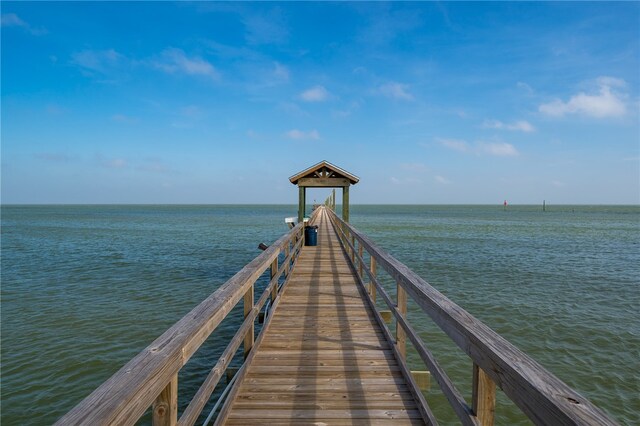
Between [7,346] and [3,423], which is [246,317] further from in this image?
[7,346]

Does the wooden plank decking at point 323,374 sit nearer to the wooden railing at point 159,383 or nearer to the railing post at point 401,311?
the railing post at point 401,311

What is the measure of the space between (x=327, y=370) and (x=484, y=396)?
2.23 m

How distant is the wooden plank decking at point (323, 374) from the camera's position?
9.45 feet

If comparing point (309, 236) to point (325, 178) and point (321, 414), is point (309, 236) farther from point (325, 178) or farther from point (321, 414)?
point (321, 414)

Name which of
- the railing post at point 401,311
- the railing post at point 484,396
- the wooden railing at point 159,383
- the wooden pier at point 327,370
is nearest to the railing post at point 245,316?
the wooden pier at point 327,370

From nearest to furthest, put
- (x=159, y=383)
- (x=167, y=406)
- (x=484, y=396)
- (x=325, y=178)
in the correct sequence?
(x=159, y=383) → (x=167, y=406) → (x=484, y=396) → (x=325, y=178)

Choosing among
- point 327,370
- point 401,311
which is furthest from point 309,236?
point 401,311

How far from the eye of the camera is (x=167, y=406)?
5.37ft

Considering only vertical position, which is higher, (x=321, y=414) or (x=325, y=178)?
(x=325, y=178)

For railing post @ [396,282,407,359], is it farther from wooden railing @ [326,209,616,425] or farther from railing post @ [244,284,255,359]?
railing post @ [244,284,255,359]

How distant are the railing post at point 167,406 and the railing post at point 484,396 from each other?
1558 millimetres

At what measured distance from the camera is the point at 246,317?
11.2 feet

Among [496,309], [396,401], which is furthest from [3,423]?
[496,309]

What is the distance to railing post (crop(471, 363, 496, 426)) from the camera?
68.4 inches
